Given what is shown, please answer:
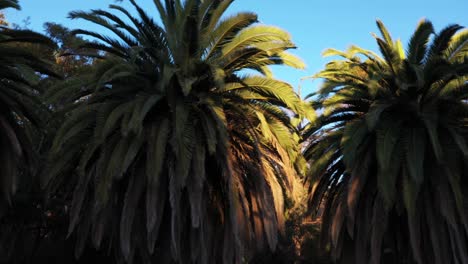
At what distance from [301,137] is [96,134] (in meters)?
7.09

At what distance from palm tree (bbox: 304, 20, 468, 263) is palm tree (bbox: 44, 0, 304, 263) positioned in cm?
215

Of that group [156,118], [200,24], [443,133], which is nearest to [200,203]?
[156,118]

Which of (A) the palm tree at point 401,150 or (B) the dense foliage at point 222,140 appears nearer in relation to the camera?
(B) the dense foliage at point 222,140

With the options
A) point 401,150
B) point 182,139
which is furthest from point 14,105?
point 401,150

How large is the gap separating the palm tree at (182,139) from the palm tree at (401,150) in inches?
84.6

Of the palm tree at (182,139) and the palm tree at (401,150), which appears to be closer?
the palm tree at (182,139)

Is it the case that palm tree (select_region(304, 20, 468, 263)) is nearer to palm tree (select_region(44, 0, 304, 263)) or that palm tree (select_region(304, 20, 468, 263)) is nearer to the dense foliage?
the dense foliage

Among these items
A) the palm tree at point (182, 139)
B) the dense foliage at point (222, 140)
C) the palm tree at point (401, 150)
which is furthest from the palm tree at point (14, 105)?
the palm tree at point (401, 150)

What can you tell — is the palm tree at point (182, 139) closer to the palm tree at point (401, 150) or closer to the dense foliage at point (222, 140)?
the dense foliage at point (222, 140)

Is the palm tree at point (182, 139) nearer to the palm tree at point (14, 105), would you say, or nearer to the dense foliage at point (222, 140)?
the dense foliage at point (222, 140)

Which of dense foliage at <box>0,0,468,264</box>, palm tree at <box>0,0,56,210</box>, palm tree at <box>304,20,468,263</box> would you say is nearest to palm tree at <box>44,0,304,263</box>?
dense foliage at <box>0,0,468,264</box>

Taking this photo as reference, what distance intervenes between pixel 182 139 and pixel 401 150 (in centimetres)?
659

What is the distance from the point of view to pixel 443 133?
15531mm

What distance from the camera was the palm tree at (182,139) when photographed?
13406 millimetres
